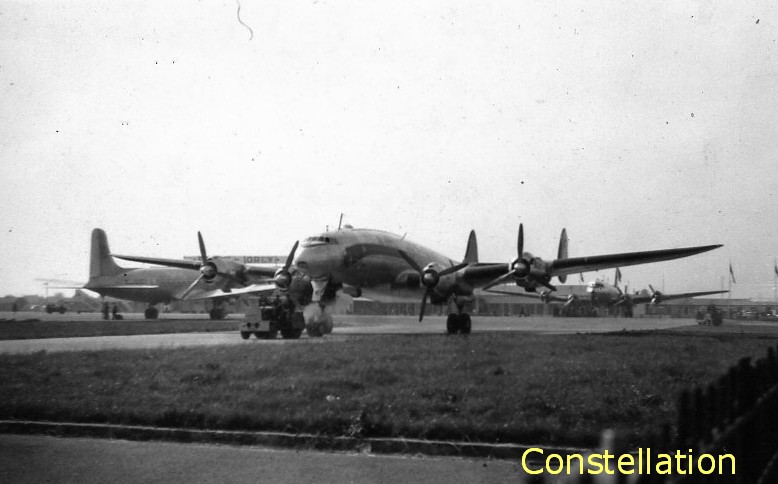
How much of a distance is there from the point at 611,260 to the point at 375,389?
16977mm

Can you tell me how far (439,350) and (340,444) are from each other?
29.9ft

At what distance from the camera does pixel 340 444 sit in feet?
26.1

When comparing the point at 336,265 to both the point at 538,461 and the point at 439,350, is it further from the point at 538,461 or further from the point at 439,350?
the point at 538,461

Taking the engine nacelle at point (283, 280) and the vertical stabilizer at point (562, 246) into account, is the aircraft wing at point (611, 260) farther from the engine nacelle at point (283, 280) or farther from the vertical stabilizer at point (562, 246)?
the vertical stabilizer at point (562, 246)

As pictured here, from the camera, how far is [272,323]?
79.8 feet

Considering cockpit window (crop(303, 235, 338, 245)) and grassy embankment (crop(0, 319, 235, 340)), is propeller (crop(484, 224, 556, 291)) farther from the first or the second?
grassy embankment (crop(0, 319, 235, 340))

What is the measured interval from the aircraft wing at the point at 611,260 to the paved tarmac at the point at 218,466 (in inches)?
766

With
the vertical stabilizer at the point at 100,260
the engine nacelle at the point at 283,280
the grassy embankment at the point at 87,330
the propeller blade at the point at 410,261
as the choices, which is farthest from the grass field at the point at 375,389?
the vertical stabilizer at the point at 100,260

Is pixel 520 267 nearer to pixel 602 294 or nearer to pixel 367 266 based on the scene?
pixel 367 266

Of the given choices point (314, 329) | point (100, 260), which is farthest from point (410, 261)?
point (100, 260)

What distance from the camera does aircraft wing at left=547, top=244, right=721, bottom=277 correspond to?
79.9 ft

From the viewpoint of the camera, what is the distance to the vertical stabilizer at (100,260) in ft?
189

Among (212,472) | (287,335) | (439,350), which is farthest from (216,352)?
(212,472)

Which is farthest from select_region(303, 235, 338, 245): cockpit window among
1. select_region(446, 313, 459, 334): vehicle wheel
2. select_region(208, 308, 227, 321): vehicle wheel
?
select_region(208, 308, 227, 321): vehicle wheel
